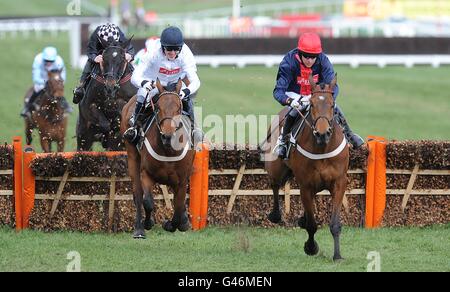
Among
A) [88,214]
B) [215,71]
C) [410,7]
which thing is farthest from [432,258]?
[410,7]

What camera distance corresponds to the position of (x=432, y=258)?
11.0 m

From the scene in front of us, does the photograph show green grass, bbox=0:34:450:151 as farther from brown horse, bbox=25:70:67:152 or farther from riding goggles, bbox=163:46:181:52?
riding goggles, bbox=163:46:181:52

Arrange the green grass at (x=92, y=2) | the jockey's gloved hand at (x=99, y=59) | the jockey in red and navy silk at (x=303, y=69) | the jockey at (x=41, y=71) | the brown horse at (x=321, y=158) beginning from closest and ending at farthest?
the brown horse at (x=321, y=158) → the jockey in red and navy silk at (x=303, y=69) → the jockey's gloved hand at (x=99, y=59) → the jockey at (x=41, y=71) → the green grass at (x=92, y=2)

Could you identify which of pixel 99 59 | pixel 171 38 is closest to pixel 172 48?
pixel 171 38

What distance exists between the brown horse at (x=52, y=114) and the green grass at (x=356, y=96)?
175 cm

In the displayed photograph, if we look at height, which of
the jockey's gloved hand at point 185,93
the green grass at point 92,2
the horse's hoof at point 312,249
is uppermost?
the green grass at point 92,2

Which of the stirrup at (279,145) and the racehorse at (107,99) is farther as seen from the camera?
the racehorse at (107,99)

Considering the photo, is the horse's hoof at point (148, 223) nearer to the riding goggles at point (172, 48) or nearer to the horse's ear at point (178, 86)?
the horse's ear at point (178, 86)

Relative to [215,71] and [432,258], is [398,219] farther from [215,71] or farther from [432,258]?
[215,71]

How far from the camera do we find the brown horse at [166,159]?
35.4ft

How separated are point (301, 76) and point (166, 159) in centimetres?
173

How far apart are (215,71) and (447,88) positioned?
23.3 ft

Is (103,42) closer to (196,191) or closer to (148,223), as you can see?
(196,191)

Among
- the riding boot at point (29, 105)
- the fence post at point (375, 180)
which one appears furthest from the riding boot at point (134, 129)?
the riding boot at point (29, 105)
